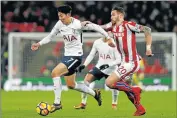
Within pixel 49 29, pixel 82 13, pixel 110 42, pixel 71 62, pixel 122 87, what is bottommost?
pixel 122 87

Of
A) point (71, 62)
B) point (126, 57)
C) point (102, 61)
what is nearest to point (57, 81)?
point (71, 62)

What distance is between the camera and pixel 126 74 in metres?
11.6

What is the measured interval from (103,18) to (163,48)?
11.9ft

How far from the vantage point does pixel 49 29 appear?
27359mm

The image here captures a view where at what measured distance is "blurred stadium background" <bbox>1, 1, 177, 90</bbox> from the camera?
24031 mm

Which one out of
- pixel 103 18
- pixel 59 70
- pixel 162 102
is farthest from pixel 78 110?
pixel 103 18

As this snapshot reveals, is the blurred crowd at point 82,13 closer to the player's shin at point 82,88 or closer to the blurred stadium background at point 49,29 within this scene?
the blurred stadium background at point 49,29

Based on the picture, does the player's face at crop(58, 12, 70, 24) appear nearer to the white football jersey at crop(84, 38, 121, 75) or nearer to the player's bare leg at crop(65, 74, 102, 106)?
Result: the player's bare leg at crop(65, 74, 102, 106)

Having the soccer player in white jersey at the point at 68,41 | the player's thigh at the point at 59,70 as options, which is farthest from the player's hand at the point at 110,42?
the player's thigh at the point at 59,70

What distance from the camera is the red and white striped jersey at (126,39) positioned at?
11.6m

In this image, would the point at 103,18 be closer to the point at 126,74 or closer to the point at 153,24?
the point at 153,24

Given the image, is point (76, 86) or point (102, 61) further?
point (102, 61)

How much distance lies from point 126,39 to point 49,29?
52.2ft

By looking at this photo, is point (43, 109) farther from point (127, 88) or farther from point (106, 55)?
point (106, 55)
